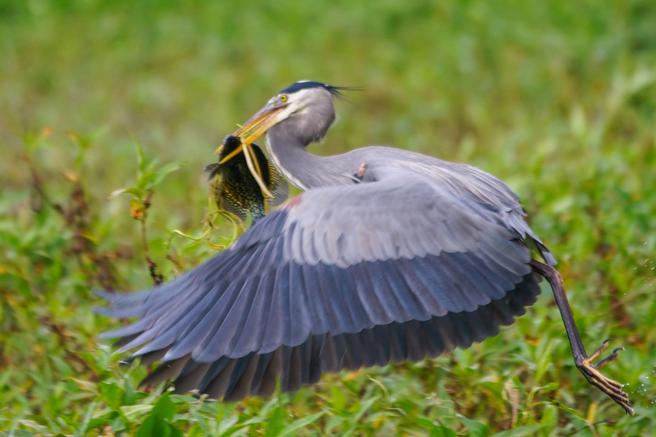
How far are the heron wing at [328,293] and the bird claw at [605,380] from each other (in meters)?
0.39

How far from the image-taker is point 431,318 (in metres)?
4.32

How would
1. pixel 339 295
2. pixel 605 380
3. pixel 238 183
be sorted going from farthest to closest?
pixel 238 183 < pixel 605 380 < pixel 339 295

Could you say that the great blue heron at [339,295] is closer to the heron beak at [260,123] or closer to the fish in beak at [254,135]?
the fish in beak at [254,135]

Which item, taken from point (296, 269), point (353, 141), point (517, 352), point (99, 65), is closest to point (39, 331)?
point (296, 269)

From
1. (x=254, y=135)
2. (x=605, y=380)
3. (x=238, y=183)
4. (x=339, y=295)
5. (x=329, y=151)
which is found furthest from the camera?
(x=329, y=151)

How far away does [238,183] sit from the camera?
4906 mm

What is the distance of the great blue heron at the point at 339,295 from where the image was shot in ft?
13.4

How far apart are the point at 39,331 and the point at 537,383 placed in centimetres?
219

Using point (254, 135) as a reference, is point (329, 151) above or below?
above

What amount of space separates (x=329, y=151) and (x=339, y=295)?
14.1 feet

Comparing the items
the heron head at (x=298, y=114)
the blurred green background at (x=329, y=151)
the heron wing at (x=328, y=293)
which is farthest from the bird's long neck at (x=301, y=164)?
the heron wing at (x=328, y=293)

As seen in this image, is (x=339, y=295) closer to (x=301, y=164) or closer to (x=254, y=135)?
(x=301, y=164)

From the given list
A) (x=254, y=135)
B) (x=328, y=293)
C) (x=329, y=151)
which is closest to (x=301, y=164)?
(x=254, y=135)

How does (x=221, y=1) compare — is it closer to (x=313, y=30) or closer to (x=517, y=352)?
(x=313, y=30)
